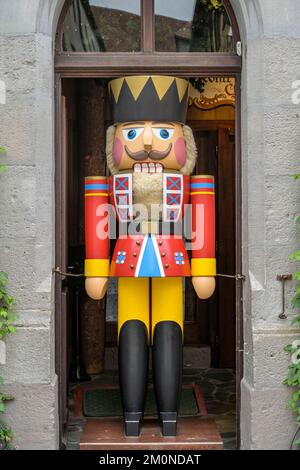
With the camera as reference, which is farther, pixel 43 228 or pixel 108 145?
pixel 108 145

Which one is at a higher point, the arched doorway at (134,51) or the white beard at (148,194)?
the arched doorway at (134,51)

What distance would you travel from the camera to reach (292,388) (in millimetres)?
4398

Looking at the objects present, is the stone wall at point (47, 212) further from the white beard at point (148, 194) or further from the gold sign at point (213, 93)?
the gold sign at point (213, 93)

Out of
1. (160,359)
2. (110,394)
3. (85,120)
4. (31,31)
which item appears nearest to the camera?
(31,31)

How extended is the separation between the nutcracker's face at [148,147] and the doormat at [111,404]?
1941 millimetres

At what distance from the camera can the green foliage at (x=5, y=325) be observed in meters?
4.26

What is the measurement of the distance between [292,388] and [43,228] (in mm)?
1854

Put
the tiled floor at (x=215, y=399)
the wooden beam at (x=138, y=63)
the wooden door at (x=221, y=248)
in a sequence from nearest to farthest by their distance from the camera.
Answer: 1. the wooden beam at (x=138, y=63)
2. the tiled floor at (x=215, y=399)
3. the wooden door at (x=221, y=248)

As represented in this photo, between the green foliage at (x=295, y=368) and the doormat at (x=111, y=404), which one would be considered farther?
the doormat at (x=111, y=404)

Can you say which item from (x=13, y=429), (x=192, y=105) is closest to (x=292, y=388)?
(x=13, y=429)

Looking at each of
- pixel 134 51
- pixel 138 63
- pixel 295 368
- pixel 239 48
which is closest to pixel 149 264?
pixel 295 368

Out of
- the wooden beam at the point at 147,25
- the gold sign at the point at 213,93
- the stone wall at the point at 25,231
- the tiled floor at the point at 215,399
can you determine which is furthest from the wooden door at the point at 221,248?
the stone wall at the point at 25,231

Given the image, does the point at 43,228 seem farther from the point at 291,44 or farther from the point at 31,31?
the point at 291,44

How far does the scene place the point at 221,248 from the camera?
7215mm
